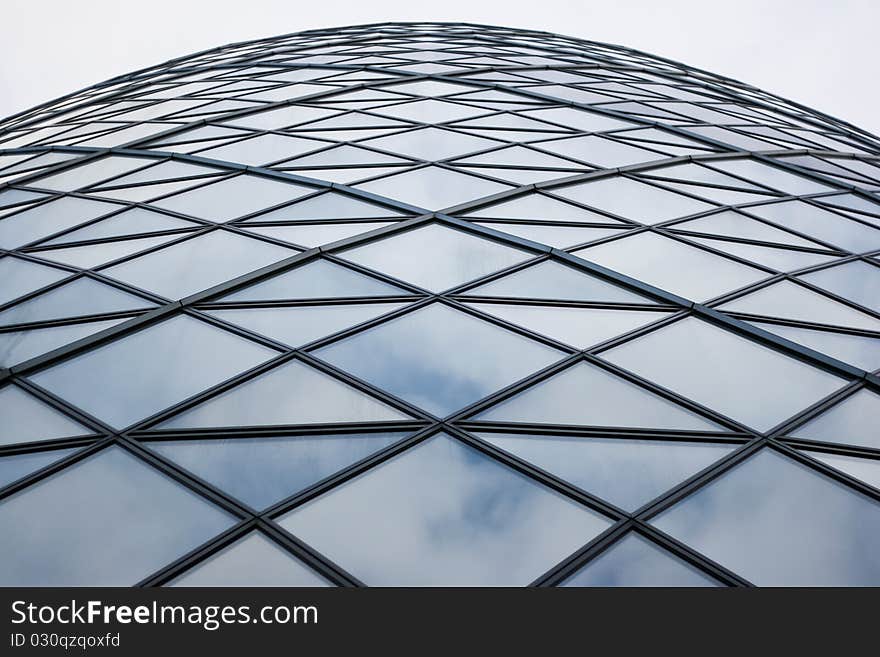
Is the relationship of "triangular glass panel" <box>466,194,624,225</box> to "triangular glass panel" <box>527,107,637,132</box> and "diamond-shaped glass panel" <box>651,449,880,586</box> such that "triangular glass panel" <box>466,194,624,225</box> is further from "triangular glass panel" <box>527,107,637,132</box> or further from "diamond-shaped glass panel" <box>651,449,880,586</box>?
"diamond-shaped glass panel" <box>651,449,880,586</box>

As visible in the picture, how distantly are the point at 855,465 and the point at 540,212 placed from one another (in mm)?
7445

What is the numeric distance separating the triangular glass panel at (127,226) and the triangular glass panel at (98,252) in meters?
0.38

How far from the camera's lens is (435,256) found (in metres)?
12.4

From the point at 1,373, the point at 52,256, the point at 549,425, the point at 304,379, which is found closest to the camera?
the point at 549,425

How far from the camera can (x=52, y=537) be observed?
7645 mm

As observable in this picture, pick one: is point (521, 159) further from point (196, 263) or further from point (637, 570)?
point (637, 570)

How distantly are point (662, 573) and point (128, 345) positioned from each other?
25.6 feet

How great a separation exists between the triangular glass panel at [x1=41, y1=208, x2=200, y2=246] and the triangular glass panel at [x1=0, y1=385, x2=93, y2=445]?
204 inches

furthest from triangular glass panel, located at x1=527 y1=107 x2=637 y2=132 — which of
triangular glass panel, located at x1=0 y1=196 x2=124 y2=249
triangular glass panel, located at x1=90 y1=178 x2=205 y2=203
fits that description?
triangular glass panel, located at x1=0 y1=196 x2=124 y2=249

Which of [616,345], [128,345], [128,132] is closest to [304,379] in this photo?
[128,345]

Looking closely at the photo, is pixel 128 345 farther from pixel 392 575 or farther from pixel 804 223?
pixel 804 223

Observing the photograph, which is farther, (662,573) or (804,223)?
(804,223)

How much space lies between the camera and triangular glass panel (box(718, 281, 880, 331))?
1176 centimetres

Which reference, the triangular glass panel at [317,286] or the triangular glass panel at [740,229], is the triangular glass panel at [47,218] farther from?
the triangular glass panel at [740,229]
